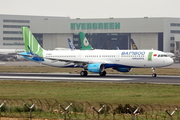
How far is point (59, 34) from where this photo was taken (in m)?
176

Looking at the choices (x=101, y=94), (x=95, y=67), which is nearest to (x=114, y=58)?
(x=95, y=67)

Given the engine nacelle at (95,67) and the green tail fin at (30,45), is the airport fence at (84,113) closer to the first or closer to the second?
the engine nacelle at (95,67)

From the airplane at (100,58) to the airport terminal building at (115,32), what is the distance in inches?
3219

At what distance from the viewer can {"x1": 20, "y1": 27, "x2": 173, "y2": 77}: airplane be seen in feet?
204

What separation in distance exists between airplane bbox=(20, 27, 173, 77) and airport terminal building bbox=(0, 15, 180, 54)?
8175cm

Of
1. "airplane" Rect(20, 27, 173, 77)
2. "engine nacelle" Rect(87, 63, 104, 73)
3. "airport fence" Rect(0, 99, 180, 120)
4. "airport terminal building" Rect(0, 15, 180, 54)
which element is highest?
"airport terminal building" Rect(0, 15, 180, 54)

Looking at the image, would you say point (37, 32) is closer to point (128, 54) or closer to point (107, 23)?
point (107, 23)

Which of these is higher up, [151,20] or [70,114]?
[151,20]

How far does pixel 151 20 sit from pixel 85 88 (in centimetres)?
12043

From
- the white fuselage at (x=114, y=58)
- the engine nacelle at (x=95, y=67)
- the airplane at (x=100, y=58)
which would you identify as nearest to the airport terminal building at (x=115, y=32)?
the airplane at (x=100, y=58)

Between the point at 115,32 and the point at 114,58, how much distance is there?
10693 cm

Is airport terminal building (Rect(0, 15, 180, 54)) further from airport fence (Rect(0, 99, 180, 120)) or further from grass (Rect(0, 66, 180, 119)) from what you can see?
airport fence (Rect(0, 99, 180, 120))

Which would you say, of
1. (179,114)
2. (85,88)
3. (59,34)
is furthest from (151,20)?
(179,114)

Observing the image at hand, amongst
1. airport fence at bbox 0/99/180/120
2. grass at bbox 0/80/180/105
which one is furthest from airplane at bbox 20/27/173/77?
airport fence at bbox 0/99/180/120
